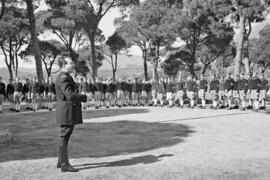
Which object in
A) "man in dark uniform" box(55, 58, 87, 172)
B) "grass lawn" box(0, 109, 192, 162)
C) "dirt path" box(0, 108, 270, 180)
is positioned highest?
"man in dark uniform" box(55, 58, 87, 172)

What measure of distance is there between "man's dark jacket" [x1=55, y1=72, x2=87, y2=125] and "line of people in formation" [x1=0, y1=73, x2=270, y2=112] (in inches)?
530

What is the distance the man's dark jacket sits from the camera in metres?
6.32

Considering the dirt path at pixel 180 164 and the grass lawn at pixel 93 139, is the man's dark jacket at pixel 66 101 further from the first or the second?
the grass lawn at pixel 93 139

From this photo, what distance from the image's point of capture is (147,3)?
3875cm

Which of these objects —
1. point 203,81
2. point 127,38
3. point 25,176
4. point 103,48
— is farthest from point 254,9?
point 103,48

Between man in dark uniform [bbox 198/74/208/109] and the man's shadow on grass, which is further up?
man in dark uniform [bbox 198/74/208/109]

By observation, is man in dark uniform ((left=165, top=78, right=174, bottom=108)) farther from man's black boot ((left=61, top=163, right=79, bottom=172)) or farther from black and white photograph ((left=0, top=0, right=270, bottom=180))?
man's black boot ((left=61, top=163, right=79, bottom=172))

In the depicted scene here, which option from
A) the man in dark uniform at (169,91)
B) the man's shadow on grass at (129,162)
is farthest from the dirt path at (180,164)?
the man in dark uniform at (169,91)

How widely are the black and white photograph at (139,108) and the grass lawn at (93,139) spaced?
3cm

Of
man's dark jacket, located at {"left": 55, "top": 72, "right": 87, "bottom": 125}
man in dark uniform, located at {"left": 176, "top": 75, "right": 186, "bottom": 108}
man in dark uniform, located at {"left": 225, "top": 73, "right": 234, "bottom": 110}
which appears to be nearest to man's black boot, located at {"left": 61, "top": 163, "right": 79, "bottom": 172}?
man's dark jacket, located at {"left": 55, "top": 72, "right": 87, "bottom": 125}

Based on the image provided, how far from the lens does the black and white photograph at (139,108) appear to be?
6.46 m

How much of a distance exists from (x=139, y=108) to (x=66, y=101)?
15.1 metres

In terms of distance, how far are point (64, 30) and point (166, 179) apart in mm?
39889

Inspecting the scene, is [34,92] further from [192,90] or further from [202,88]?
[202,88]
